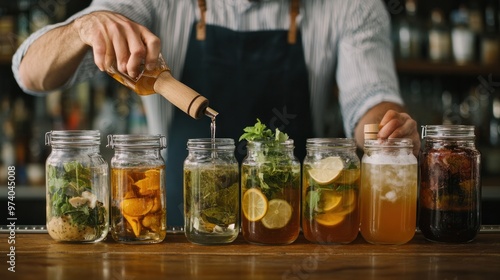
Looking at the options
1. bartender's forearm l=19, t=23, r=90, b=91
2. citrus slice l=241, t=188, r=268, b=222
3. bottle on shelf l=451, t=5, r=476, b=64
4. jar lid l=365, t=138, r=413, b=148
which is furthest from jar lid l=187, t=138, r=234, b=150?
bottle on shelf l=451, t=5, r=476, b=64

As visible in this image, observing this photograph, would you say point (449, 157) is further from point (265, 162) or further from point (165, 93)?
point (165, 93)

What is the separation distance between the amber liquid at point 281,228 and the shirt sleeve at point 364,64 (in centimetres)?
77

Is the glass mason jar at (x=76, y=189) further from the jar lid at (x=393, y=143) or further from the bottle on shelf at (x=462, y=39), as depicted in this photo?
the bottle on shelf at (x=462, y=39)

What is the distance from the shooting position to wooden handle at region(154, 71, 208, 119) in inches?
48.7

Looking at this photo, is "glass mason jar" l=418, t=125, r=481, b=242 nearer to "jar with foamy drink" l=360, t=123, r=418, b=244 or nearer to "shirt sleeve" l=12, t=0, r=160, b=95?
"jar with foamy drink" l=360, t=123, r=418, b=244

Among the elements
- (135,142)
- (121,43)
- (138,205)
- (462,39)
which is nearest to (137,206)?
(138,205)

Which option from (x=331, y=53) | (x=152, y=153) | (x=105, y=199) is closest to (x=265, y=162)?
(x=152, y=153)

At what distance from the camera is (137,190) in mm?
1286

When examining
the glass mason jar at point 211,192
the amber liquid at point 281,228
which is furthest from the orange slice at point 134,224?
the amber liquid at point 281,228

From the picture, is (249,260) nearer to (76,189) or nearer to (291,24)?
(76,189)

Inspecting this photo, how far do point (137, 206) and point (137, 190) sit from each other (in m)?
0.03

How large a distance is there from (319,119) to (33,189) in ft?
4.73

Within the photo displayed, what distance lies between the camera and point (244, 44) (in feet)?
6.89

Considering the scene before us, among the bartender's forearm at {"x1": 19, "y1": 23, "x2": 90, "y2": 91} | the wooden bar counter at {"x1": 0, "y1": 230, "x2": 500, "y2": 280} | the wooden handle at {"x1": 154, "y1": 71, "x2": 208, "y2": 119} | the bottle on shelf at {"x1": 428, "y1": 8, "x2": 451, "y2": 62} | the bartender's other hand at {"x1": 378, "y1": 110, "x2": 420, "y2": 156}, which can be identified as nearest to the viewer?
the wooden bar counter at {"x1": 0, "y1": 230, "x2": 500, "y2": 280}
